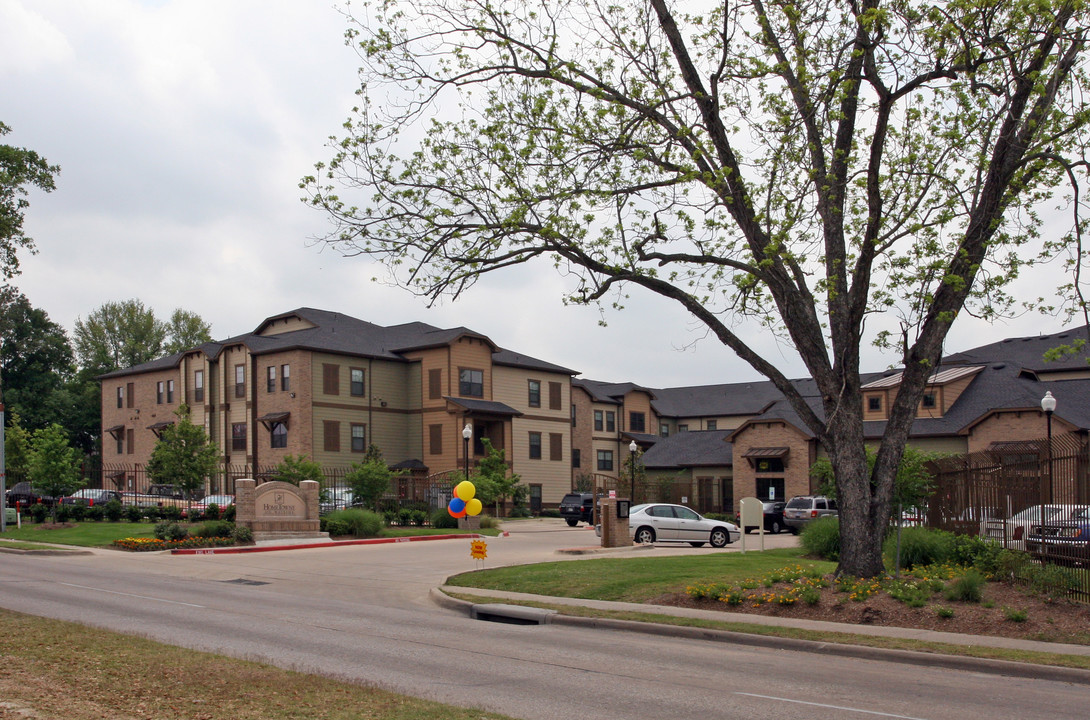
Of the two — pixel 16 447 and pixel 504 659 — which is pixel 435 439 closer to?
pixel 16 447

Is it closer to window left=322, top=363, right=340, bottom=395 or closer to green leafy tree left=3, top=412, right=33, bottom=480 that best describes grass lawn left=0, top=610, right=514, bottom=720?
green leafy tree left=3, top=412, right=33, bottom=480

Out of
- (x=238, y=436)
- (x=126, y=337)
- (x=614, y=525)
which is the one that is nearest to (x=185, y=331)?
(x=126, y=337)

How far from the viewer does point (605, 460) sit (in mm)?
68125

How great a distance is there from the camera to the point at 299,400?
49.5 m

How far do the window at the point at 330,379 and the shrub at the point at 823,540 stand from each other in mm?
31557

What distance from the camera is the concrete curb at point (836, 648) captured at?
35.2 ft

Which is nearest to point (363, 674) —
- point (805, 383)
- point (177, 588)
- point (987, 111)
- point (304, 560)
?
point (177, 588)

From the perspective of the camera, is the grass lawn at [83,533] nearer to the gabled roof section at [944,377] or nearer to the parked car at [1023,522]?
the parked car at [1023,522]

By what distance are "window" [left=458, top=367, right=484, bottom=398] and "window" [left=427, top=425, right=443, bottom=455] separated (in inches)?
93.5

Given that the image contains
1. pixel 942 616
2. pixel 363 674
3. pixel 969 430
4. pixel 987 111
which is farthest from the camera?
pixel 969 430

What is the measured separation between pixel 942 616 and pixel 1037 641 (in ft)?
4.66

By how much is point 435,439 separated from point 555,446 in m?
9.16

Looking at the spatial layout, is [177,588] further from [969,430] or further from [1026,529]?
[969,430]

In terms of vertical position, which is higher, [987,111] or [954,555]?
[987,111]
